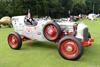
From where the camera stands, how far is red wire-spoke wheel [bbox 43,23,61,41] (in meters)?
7.31

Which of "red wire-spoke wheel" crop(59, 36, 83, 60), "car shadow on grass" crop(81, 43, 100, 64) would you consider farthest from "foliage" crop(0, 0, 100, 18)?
"red wire-spoke wheel" crop(59, 36, 83, 60)

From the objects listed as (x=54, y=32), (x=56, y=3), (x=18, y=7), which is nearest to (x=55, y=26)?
(x=54, y=32)

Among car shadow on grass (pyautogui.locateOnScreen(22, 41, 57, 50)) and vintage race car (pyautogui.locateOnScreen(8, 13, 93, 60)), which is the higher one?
vintage race car (pyautogui.locateOnScreen(8, 13, 93, 60))

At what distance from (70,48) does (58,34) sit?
716 mm

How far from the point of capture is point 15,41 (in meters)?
8.22

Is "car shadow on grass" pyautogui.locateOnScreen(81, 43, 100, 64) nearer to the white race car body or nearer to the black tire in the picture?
the white race car body

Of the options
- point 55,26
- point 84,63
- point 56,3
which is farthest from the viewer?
point 56,3

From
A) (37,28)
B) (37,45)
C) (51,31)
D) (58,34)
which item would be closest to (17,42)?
(37,28)

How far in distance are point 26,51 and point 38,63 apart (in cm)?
152

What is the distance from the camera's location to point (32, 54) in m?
7.59

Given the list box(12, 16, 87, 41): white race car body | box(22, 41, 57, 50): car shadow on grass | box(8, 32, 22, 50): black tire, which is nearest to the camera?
box(12, 16, 87, 41): white race car body

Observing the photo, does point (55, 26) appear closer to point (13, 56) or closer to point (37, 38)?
point (37, 38)

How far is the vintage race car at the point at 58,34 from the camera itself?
6.79 meters

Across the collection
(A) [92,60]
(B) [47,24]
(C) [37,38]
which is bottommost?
(A) [92,60]
